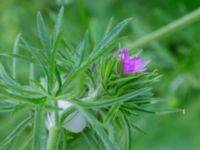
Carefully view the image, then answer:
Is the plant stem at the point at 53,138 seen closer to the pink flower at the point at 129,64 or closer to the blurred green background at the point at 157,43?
the pink flower at the point at 129,64

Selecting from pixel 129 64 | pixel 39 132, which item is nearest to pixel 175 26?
pixel 129 64

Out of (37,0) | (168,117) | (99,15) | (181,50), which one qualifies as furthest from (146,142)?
(37,0)

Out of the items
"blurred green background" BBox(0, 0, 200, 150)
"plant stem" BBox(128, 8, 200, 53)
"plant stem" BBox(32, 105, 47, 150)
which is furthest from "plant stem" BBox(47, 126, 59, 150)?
"blurred green background" BBox(0, 0, 200, 150)

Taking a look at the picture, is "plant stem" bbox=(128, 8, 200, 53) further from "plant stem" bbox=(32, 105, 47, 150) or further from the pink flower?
"plant stem" bbox=(32, 105, 47, 150)

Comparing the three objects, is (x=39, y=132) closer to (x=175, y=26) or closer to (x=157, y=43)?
(x=175, y=26)

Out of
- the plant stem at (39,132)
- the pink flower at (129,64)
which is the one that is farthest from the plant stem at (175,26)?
the plant stem at (39,132)

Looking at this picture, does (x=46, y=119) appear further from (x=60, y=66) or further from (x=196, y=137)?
(x=196, y=137)
